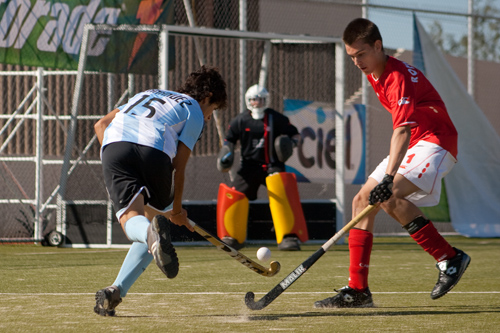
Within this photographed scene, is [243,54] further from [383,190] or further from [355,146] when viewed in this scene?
[383,190]

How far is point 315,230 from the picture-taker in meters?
9.17

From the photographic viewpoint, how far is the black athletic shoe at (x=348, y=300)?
4.33m

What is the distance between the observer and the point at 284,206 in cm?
835

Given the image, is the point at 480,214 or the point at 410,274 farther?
the point at 480,214

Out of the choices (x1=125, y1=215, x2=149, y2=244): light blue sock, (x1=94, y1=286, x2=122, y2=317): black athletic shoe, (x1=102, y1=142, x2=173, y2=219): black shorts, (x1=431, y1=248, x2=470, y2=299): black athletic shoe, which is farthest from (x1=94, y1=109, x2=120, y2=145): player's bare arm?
(x1=431, y1=248, x2=470, y2=299): black athletic shoe

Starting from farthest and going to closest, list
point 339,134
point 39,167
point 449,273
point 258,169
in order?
1. point 339,134
2. point 39,167
3. point 258,169
4. point 449,273

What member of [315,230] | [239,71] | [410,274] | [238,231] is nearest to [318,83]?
[239,71]

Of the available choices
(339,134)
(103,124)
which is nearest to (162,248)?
(103,124)

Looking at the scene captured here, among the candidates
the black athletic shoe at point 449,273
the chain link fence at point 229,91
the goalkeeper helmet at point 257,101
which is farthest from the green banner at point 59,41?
the black athletic shoe at point 449,273

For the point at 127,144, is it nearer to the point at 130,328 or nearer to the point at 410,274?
the point at 130,328

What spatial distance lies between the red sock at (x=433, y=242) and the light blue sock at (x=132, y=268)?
4.72ft

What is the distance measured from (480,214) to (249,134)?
3636 millimetres

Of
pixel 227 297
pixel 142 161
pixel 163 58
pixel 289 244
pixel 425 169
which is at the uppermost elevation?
pixel 163 58

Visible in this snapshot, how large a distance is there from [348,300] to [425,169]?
80 cm
